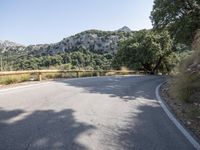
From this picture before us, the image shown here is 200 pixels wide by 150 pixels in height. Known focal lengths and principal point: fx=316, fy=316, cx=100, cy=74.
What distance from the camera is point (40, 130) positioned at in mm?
6352

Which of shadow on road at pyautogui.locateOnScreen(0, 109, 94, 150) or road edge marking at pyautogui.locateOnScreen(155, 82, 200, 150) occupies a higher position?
shadow on road at pyautogui.locateOnScreen(0, 109, 94, 150)

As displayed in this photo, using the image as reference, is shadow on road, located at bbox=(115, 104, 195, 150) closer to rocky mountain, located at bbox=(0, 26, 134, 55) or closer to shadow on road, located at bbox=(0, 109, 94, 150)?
shadow on road, located at bbox=(0, 109, 94, 150)

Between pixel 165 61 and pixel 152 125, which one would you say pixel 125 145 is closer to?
pixel 152 125

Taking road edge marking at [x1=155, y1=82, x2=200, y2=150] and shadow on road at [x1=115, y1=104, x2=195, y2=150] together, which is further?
road edge marking at [x1=155, y1=82, x2=200, y2=150]

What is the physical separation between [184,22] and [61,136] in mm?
24030

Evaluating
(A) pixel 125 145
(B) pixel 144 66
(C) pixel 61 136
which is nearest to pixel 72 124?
(C) pixel 61 136

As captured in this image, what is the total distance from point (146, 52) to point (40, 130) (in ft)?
163

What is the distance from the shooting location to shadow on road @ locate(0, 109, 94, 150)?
5.50m

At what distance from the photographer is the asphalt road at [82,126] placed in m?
5.74

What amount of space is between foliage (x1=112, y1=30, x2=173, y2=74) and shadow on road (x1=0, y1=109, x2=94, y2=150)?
152 ft

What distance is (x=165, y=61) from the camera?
59188 millimetres

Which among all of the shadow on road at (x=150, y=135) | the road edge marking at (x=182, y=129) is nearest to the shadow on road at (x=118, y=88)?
the road edge marking at (x=182, y=129)

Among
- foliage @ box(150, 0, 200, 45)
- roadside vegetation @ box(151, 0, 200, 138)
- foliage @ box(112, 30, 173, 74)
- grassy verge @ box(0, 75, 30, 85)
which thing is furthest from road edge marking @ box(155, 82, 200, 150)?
foliage @ box(112, 30, 173, 74)

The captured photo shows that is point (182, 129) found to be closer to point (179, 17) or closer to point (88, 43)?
point (179, 17)
